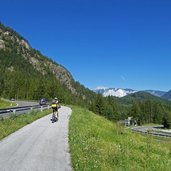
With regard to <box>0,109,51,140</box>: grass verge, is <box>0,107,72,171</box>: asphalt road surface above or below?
below

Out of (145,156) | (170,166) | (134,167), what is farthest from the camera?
(145,156)

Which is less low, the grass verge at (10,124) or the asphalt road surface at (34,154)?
the grass verge at (10,124)

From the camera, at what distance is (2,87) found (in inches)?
5704

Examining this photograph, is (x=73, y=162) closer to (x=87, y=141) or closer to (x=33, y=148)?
(x=33, y=148)

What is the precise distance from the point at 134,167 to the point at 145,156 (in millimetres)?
2716

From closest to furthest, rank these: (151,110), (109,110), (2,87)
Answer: (109,110) → (2,87) → (151,110)

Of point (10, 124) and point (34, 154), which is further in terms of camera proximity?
point (10, 124)

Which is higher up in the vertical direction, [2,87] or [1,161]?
[2,87]

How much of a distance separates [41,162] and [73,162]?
44.0 inches

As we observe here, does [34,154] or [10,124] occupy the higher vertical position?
[10,124]

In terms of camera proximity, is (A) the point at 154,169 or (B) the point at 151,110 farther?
(B) the point at 151,110

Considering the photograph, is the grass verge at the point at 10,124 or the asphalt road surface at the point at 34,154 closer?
the asphalt road surface at the point at 34,154

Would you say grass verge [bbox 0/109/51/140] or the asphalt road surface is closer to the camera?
the asphalt road surface

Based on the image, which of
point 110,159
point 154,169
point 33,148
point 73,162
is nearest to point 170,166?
point 154,169
